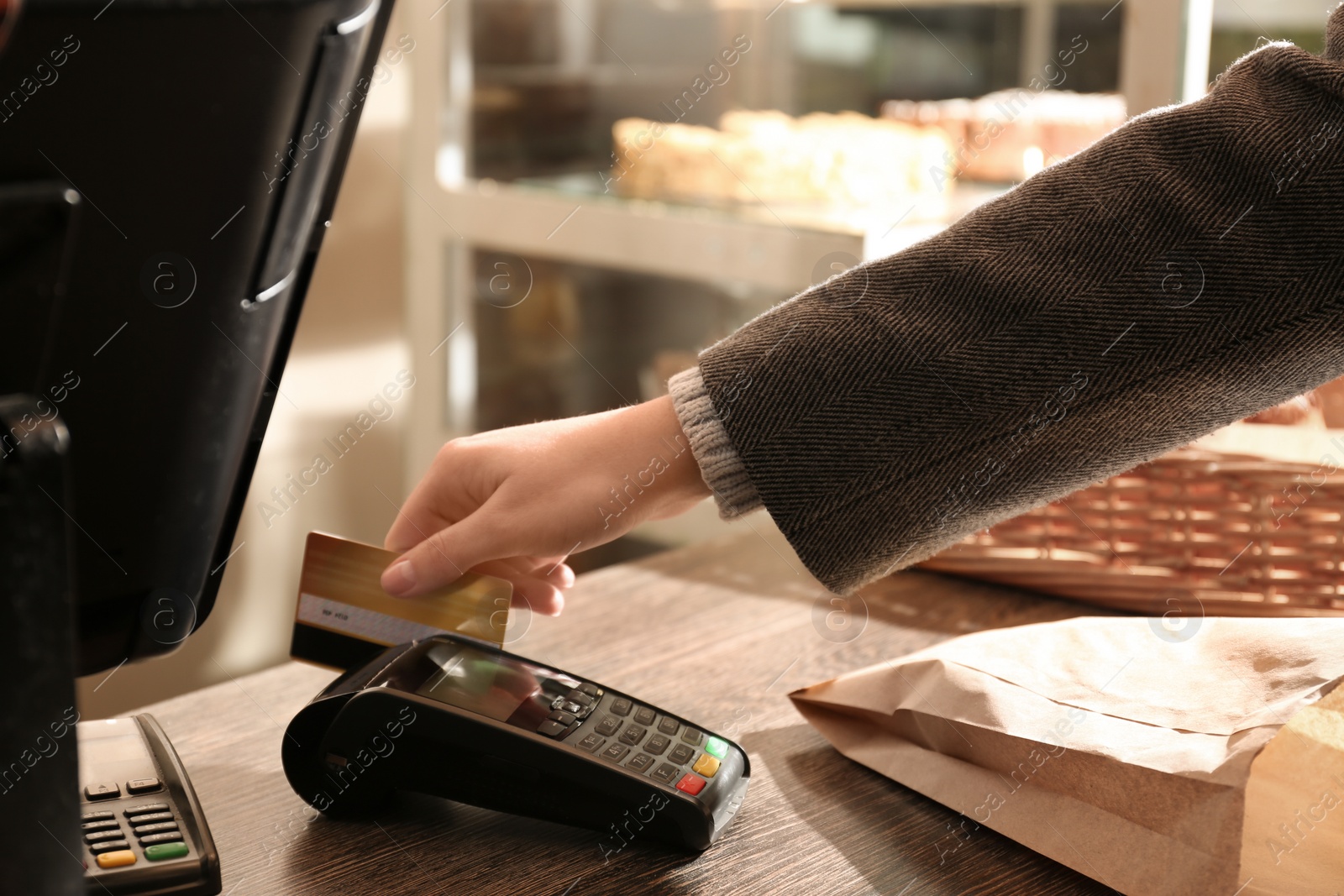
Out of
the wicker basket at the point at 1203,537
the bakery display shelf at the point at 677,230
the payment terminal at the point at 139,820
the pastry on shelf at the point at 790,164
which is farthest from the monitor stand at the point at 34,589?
Result: the pastry on shelf at the point at 790,164

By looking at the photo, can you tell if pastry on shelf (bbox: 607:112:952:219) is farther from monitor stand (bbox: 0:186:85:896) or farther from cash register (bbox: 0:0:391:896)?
monitor stand (bbox: 0:186:85:896)

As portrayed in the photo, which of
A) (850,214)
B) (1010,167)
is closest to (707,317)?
(850,214)

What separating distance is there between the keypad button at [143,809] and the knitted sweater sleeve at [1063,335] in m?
0.31

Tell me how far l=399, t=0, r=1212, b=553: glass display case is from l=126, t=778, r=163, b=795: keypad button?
111cm

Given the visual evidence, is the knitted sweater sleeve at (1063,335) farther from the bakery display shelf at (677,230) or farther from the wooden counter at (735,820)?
the bakery display shelf at (677,230)

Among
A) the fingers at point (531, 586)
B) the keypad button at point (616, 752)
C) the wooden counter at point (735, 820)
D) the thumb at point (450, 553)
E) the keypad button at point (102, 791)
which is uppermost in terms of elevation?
the thumb at point (450, 553)

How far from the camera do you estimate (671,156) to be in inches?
69.9

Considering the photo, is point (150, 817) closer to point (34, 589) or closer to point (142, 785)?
point (142, 785)

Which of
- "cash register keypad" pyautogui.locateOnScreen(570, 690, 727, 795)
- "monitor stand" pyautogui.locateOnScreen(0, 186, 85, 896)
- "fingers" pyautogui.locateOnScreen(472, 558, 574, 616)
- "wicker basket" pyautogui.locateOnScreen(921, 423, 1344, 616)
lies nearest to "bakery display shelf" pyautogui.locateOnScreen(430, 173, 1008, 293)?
"wicker basket" pyautogui.locateOnScreen(921, 423, 1344, 616)

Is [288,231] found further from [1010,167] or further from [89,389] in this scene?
[1010,167]

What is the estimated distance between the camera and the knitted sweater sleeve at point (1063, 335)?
56 centimetres

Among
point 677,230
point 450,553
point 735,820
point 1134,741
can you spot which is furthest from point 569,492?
point 677,230

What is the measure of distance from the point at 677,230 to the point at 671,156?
0.14 m

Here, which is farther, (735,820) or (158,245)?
(735,820)
